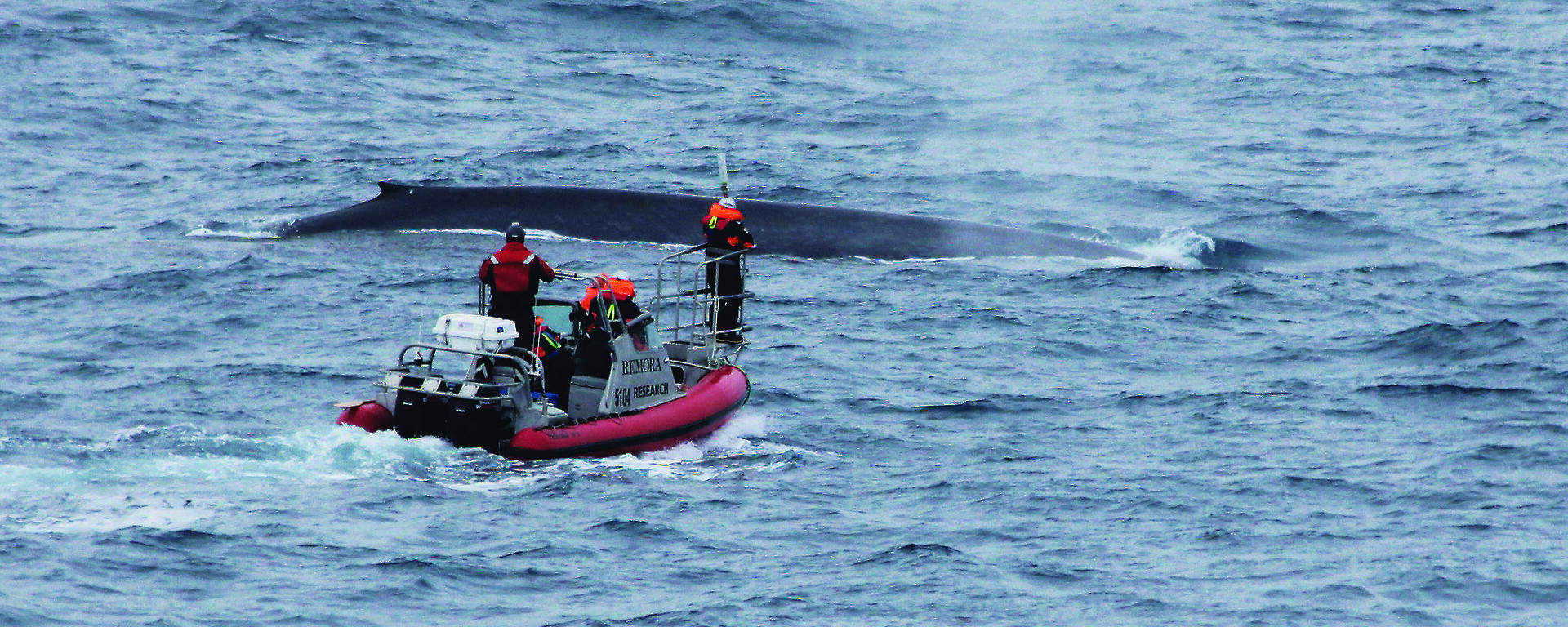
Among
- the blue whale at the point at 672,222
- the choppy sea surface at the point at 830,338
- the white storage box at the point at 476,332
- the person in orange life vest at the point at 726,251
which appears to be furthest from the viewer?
the blue whale at the point at 672,222

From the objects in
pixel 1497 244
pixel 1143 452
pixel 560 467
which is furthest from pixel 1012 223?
pixel 560 467

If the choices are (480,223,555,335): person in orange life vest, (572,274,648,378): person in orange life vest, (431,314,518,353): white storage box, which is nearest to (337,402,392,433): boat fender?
(431,314,518,353): white storage box

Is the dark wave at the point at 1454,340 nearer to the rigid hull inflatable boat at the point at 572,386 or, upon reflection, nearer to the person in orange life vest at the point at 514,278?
the rigid hull inflatable boat at the point at 572,386

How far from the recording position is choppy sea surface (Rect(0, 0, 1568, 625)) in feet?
47.5

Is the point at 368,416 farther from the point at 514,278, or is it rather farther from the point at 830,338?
the point at 830,338

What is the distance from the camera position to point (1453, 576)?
48.4 feet

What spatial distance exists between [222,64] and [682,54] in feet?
35.6

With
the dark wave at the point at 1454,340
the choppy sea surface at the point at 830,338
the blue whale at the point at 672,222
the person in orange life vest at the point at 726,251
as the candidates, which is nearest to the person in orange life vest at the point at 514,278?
the choppy sea surface at the point at 830,338

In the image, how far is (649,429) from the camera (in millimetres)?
17562

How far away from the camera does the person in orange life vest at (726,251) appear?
63.9ft

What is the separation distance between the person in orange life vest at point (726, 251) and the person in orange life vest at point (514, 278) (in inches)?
89.8

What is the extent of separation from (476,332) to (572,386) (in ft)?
5.55

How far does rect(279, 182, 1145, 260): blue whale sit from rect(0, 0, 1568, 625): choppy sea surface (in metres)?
0.57

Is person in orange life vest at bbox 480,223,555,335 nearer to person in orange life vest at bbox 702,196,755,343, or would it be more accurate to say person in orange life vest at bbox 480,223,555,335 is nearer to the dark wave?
person in orange life vest at bbox 702,196,755,343
